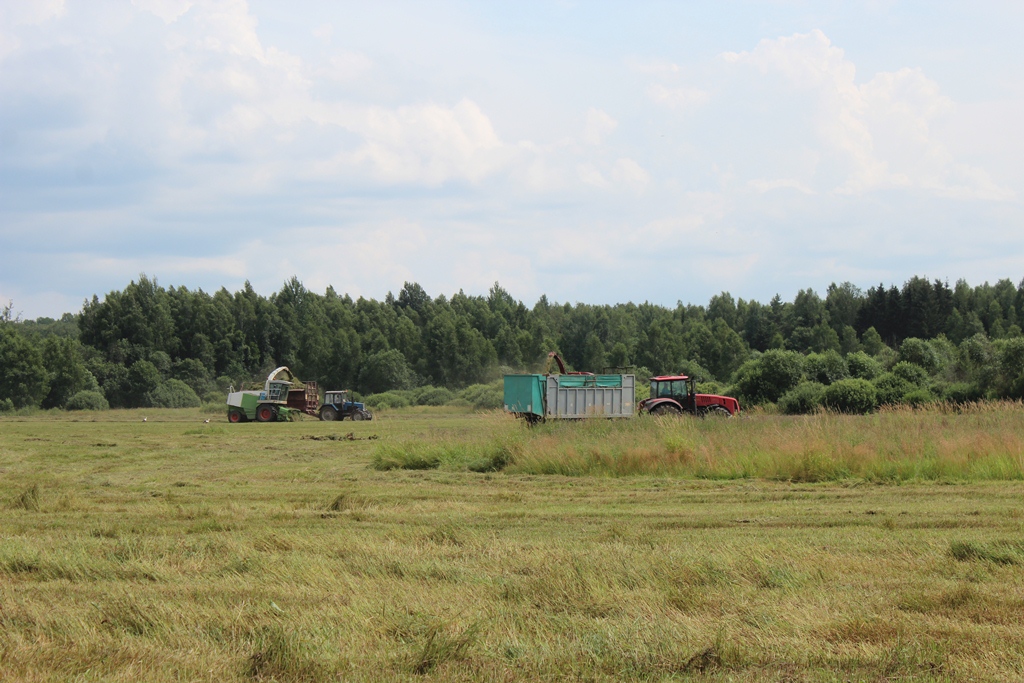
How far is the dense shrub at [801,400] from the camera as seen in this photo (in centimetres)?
4225

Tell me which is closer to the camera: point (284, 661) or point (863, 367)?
point (284, 661)

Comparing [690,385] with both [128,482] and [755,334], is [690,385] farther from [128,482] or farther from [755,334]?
[755,334]

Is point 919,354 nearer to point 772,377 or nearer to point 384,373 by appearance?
point 772,377

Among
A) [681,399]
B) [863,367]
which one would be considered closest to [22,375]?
[681,399]

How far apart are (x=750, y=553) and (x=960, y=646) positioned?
2.77 metres

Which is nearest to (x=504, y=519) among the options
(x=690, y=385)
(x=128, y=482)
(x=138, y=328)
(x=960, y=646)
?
(x=960, y=646)

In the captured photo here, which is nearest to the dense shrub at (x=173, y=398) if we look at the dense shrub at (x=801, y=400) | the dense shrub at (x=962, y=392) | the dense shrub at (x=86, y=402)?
the dense shrub at (x=86, y=402)

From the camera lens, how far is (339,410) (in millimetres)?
45656

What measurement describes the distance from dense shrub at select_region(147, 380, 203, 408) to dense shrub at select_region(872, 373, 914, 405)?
5721cm

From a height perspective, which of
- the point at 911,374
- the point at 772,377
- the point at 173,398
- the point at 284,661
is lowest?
the point at 284,661

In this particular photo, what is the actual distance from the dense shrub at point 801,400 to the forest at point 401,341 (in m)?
10.5

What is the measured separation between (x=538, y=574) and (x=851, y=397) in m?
35.9

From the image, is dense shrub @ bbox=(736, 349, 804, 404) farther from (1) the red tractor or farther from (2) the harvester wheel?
(2) the harvester wheel

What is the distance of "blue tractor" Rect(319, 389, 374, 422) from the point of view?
149 feet
